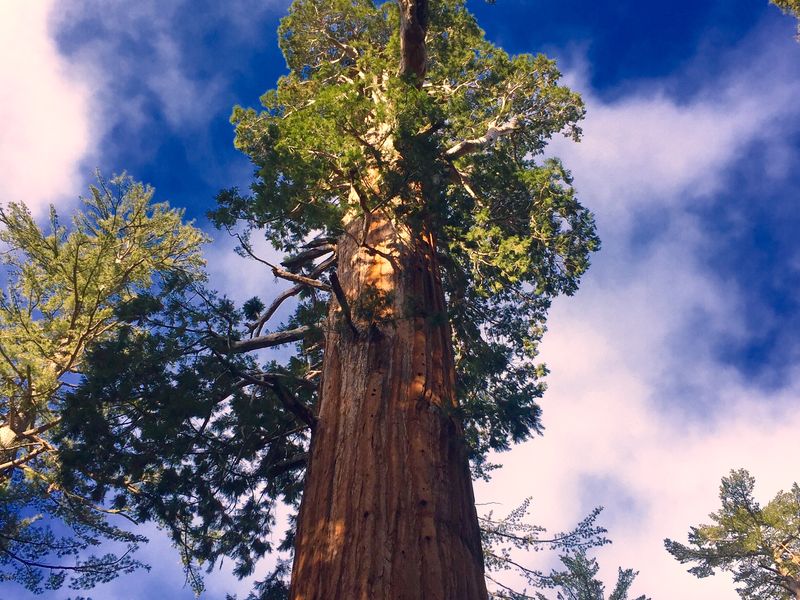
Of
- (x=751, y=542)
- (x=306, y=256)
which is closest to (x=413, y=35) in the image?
(x=306, y=256)

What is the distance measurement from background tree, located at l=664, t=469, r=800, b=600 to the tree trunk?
22536 mm

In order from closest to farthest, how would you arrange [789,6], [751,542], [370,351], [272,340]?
[370,351]
[272,340]
[789,6]
[751,542]

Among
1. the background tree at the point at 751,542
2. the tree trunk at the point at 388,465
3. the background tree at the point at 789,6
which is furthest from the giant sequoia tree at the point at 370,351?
the background tree at the point at 751,542

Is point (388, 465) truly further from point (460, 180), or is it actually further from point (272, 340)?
point (460, 180)

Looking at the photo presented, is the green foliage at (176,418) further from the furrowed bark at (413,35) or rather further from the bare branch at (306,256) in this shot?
the furrowed bark at (413,35)

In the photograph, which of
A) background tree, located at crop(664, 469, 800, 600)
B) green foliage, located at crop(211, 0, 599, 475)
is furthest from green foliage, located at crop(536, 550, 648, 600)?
green foliage, located at crop(211, 0, 599, 475)

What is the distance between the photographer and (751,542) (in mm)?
20531

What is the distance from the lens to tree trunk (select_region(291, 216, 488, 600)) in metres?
3.17

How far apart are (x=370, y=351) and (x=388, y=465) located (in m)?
1.21

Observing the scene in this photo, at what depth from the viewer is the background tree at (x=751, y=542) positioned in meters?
20.6

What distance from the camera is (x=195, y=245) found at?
1540 centimetres

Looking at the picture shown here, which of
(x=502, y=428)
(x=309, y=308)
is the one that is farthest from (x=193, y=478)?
(x=502, y=428)

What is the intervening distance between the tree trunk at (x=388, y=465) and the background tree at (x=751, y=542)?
73.9 ft

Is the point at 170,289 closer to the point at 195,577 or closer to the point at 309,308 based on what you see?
the point at 309,308
